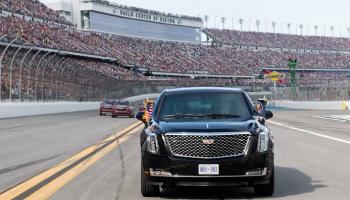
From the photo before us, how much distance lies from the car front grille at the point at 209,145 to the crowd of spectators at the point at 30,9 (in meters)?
65.3

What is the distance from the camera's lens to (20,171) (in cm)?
982

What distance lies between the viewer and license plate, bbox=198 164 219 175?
670 cm

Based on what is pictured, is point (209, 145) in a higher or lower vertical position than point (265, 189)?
higher

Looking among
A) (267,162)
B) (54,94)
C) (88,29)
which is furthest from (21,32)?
(267,162)

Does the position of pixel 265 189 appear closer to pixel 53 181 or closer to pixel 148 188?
pixel 148 188

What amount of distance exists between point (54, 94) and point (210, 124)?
127ft

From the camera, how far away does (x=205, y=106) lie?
26.1ft

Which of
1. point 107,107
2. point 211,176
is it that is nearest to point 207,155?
point 211,176

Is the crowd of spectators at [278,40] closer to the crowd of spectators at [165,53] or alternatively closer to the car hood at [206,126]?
the crowd of spectators at [165,53]

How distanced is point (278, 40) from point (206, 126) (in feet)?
422

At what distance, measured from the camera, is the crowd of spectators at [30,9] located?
70.5 meters

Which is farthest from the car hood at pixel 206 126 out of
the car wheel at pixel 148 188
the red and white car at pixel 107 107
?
the red and white car at pixel 107 107

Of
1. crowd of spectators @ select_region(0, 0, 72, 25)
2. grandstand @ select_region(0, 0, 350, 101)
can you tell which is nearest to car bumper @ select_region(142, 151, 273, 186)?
grandstand @ select_region(0, 0, 350, 101)

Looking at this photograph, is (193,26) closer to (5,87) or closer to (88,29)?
(88,29)
